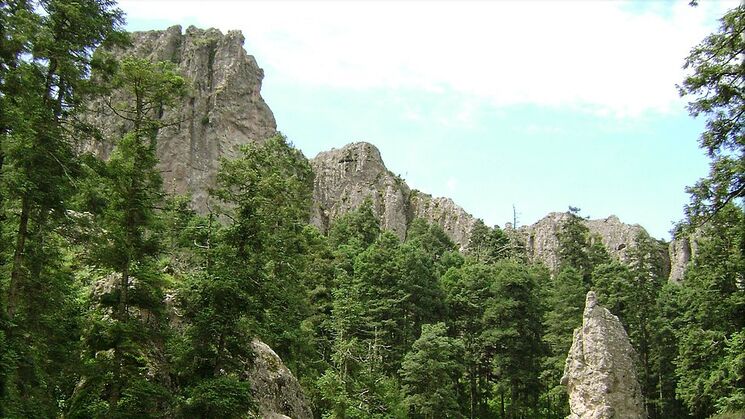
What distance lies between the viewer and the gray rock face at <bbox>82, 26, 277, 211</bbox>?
69.6 meters

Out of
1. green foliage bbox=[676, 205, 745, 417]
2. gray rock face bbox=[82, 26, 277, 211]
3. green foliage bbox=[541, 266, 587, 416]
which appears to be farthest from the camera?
gray rock face bbox=[82, 26, 277, 211]

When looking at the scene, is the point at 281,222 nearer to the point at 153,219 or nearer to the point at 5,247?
the point at 153,219

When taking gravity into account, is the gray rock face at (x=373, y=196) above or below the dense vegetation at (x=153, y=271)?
above

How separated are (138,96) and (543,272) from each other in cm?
3894

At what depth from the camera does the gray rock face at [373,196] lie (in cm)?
8206

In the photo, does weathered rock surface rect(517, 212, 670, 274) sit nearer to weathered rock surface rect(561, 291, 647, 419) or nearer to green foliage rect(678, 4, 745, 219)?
weathered rock surface rect(561, 291, 647, 419)

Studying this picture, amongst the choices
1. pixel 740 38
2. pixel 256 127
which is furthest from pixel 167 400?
pixel 256 127

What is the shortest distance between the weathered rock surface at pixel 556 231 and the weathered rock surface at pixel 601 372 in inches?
1419

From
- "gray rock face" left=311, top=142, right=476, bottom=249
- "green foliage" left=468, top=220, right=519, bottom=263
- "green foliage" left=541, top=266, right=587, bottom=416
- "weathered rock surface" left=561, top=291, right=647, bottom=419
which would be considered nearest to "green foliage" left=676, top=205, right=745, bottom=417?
"weathered rock surface" left=561, top=291, right=647, bottom=419

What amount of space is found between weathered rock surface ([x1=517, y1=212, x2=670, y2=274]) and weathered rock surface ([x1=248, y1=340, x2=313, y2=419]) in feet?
168

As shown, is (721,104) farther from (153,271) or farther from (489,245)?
(489,245)

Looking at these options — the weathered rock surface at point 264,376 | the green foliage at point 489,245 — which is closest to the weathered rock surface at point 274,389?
the weathered rock surface at point 264,376

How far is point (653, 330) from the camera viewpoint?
37312mm

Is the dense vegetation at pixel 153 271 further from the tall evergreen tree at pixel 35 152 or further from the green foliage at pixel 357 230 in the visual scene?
the green foliage at pixel 357 230
